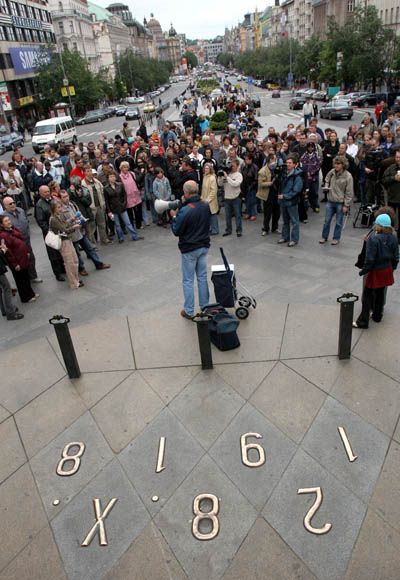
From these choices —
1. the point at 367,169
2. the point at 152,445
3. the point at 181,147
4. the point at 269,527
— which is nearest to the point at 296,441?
the point at 269,527

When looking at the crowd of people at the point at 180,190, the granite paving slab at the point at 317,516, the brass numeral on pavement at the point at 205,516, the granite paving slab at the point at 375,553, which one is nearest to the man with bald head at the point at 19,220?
the crowd of people at the point at 180,190

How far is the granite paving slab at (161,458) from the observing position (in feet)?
14.3

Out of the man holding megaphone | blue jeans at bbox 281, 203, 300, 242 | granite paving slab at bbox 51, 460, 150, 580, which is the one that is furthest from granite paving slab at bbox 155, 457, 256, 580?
blue jeans at bbox 281, 203, 300, 242

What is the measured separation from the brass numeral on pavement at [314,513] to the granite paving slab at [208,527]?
46cm

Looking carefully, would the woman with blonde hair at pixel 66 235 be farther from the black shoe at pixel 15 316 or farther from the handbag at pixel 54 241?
the black shoe at pixel 15 316

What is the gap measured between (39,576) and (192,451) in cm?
172

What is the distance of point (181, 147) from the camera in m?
13.8

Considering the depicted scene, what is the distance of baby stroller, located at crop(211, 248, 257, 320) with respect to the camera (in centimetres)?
670

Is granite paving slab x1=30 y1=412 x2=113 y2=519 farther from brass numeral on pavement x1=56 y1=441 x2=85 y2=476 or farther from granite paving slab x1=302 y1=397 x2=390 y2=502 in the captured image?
granite paving slab x1=302 y1=397 x2=390 y2=502

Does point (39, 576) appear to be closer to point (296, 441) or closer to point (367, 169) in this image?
point (296, 441)

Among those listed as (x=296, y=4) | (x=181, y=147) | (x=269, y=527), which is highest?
(x=296, y=4)

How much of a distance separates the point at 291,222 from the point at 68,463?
7010mm

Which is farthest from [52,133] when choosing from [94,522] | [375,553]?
[375,553]

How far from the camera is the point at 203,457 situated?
15.2 feet
